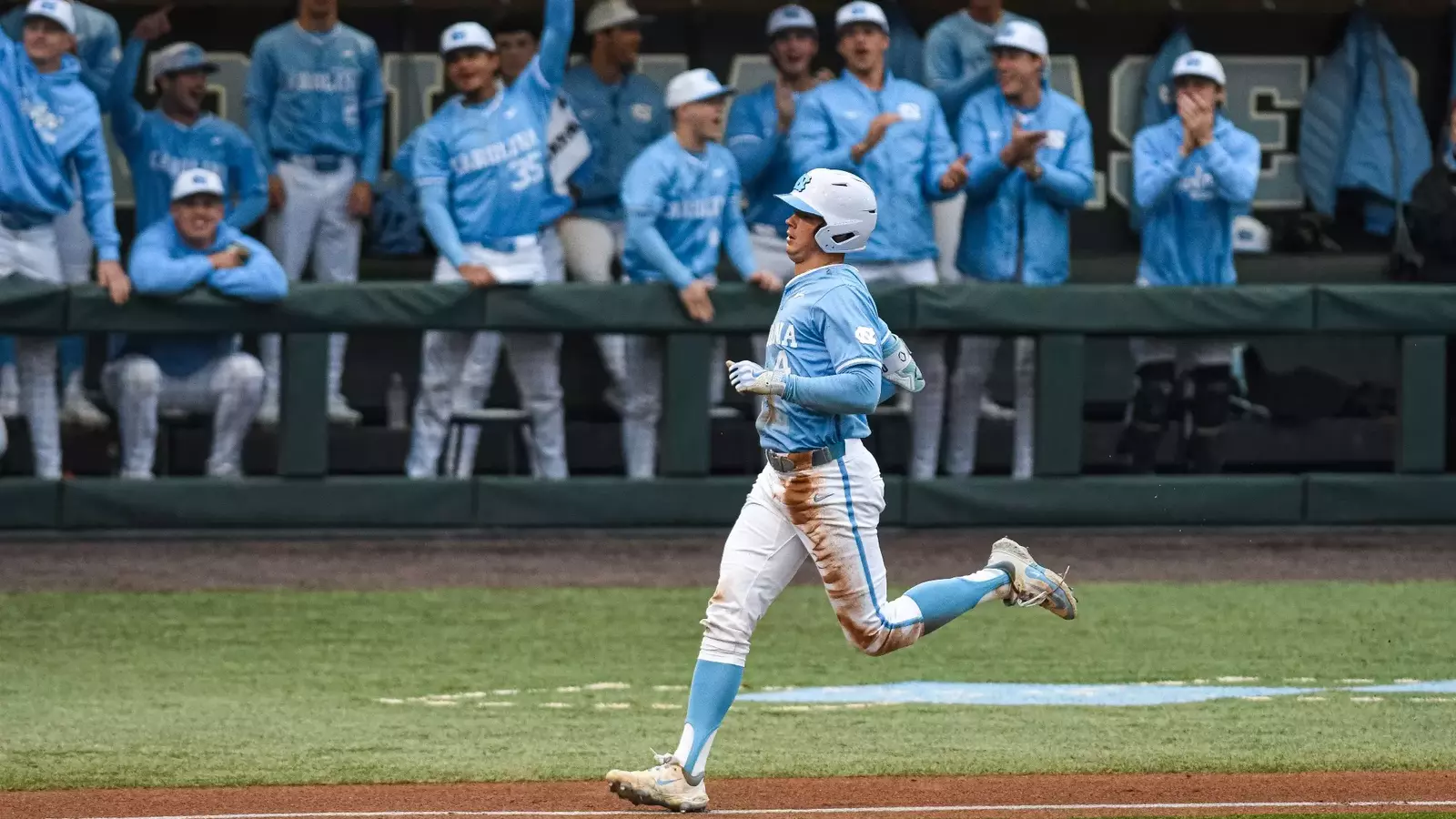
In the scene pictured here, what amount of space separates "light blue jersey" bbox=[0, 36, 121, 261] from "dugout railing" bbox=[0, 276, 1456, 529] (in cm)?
41

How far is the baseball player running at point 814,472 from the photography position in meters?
5.53

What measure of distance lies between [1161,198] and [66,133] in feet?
17.2

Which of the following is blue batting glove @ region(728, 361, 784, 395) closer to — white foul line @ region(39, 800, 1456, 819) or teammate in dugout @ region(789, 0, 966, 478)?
white foul line @ region(39, 800, 1456, 819)

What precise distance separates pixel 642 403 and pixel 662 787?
529 centimetres

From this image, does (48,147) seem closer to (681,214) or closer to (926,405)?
(681,214)

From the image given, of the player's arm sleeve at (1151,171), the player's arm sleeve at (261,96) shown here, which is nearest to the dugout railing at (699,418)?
the player's arm sleeve at (1151,171)

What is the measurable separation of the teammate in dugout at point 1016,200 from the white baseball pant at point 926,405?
0.27 feet

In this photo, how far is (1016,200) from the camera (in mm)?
10969

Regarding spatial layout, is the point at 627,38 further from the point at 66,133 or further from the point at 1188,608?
the point at 1188,608

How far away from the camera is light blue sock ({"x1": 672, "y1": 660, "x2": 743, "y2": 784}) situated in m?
5.52

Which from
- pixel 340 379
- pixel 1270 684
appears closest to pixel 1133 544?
pixel 1270 684

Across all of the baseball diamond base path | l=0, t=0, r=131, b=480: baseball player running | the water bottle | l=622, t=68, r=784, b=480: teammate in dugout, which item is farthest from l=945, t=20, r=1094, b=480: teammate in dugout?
the baseball diamond base path

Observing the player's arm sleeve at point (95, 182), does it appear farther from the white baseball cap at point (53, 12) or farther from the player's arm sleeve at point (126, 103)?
the player's arm sleeve at point (126, 103)

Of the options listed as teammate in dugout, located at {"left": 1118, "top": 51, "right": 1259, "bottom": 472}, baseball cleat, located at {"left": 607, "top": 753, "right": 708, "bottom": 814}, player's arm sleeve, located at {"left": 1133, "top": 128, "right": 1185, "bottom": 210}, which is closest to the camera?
baseball cleat, located at {"left": 607, "top": 753, "right": 708, "bottom": 814}
